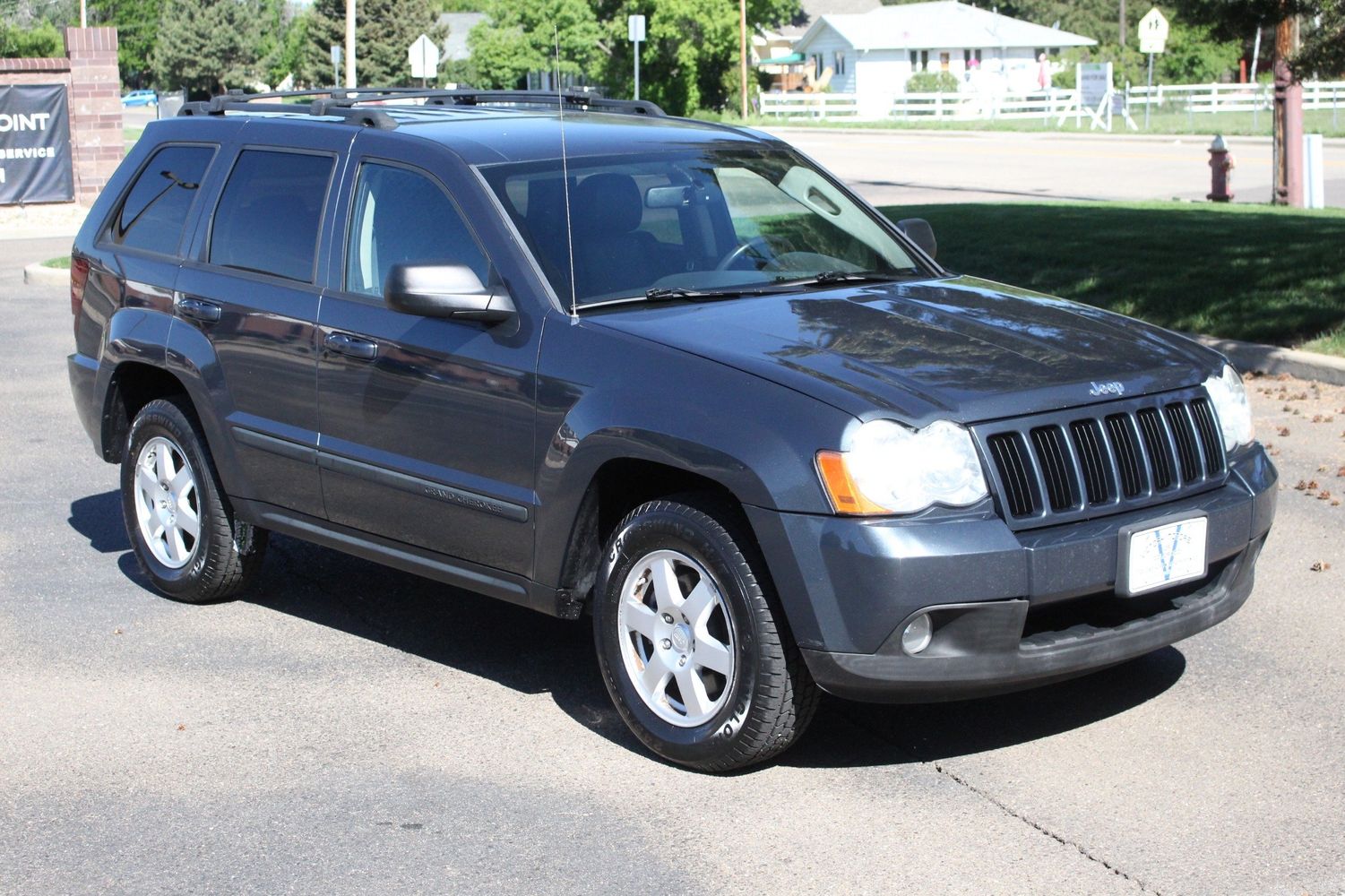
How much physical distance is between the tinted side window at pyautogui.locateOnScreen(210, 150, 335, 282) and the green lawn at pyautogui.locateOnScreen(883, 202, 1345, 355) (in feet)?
23.8

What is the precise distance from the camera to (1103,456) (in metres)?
4.66

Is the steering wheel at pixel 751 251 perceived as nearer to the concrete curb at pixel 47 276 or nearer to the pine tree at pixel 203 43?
the concrete curb at pixel 47 276

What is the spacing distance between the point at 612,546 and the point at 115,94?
24.4 meters

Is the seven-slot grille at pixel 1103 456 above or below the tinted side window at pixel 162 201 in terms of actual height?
below

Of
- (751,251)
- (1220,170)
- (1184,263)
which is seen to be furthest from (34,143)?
(751,251)

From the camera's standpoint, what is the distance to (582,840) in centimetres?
442

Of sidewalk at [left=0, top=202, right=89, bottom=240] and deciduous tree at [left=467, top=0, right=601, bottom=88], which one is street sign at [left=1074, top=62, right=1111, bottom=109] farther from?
sidewalk at [left=0, top=202, right=89, bottom=240]

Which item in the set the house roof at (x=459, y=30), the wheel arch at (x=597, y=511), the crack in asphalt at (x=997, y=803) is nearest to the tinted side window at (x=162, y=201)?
the wheel arch at (x=597, y=511)

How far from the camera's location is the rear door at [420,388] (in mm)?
5191

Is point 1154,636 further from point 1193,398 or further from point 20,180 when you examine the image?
point 20,180

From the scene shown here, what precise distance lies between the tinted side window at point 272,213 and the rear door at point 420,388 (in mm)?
196

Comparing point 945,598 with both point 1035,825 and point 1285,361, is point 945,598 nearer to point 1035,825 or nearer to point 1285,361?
point 1035,825

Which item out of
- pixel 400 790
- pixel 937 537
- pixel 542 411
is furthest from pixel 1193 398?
pixel 400 790

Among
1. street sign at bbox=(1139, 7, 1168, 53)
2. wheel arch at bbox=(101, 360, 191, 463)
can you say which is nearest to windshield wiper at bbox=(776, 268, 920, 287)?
wheel arch at bbox=(101, 360, 191, 463)
